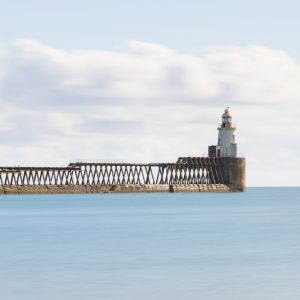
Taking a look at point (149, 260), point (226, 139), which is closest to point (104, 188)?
point (226, 139)

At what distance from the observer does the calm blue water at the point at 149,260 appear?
35.2 meters

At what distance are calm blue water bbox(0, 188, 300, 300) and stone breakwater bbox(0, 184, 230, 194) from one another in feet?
186

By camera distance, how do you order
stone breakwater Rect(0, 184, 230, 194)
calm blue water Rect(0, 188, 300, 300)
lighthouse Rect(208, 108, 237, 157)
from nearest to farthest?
calm blue water Rect(0, 188, 300, 300), stone breakwater Rect(0, 184, 230, 194), lighthouse Rect(208, 108, 237, 157)

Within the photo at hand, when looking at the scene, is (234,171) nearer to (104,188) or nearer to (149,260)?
(104,188)

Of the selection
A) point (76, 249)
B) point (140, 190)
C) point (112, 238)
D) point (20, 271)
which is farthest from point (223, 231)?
point (140, 190)

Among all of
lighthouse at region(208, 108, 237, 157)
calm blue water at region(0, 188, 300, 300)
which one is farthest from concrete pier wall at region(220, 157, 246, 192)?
calm blue water at region(0, 188, 300, 300)

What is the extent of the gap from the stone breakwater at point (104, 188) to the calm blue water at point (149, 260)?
56.8 m

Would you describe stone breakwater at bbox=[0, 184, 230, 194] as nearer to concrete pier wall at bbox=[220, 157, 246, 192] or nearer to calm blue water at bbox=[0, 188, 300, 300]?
concrete pier wall at bbox=[220, 157, 246, 192]

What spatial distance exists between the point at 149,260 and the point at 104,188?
96201 millimetres

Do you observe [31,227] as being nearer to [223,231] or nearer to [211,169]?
[223,231]

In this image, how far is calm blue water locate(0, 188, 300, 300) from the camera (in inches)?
1385

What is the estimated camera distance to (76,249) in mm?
51594

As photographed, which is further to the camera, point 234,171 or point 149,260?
point 234,171

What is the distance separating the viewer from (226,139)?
13962 cm
